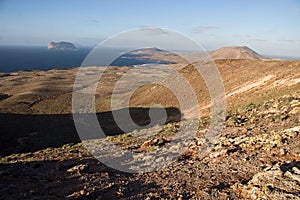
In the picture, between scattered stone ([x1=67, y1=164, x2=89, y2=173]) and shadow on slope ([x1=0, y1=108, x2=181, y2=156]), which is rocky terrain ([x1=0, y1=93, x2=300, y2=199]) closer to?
scattered stone ([x1=67, y1=164, x2=89, y2=173])

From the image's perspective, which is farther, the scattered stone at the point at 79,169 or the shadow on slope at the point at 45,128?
the shadow on slope at the point at 45,128

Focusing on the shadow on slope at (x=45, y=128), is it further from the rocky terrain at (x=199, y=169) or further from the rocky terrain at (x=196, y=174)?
the rocky terrain at (x=196, y=174)

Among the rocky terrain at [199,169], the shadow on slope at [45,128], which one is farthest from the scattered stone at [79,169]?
the shadow on slope at [45,128]

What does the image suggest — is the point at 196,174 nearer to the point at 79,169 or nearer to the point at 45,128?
the point at 79,169

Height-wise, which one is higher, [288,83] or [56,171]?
[288,83]

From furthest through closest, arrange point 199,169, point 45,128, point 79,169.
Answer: point 45,128 < point 79,169 < point 199,169

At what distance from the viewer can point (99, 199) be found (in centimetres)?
745

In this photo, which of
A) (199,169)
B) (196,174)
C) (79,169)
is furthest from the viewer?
(79,169)

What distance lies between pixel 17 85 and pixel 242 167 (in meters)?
67.9

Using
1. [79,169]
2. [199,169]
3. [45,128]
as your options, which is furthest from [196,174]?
[45,128]

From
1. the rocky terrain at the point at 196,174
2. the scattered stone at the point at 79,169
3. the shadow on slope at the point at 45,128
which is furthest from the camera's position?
the shadow on slope at the point at 45,128

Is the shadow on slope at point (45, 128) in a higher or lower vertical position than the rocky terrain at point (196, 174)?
lower

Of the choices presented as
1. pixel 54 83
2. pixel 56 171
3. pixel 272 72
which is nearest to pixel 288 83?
pixel 272 72

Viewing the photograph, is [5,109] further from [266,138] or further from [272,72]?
[266,138]
